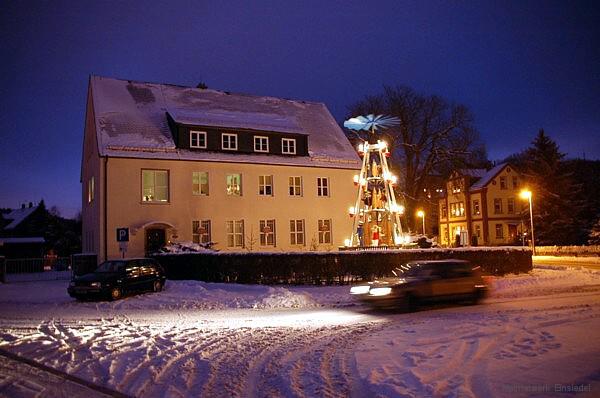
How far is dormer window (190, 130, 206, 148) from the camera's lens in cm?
3456

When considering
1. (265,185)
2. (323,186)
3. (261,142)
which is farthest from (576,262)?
(261,142)

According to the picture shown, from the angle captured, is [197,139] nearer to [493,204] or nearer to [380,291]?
[380,291]

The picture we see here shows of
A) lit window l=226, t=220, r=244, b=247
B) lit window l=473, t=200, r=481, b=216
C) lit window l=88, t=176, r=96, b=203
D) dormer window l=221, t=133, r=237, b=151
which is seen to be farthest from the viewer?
lit window l=473, t=200, r=481, b=216

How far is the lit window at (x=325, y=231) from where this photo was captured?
3759 centimetres

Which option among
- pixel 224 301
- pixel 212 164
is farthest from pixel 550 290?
pixel 212 164

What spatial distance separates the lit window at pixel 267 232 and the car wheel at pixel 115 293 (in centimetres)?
1552

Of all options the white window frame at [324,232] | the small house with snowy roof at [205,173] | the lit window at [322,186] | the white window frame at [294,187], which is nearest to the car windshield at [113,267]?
the small house with snowy roof at [205,173]

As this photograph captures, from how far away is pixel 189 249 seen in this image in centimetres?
2967

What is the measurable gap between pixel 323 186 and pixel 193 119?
1011 centimetres

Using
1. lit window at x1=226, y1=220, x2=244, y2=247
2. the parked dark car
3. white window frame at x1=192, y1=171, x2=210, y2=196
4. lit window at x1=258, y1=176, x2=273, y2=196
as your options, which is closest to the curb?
the parked dark car

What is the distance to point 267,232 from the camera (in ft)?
117

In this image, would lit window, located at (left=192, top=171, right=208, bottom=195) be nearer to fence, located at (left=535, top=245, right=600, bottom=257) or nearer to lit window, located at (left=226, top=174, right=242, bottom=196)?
lit window, located at (left=226, top=174, right=242, bottom=196)

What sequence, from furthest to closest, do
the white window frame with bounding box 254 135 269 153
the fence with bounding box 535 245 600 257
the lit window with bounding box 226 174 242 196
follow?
the fence with bounding box 535 245 600 257 < the white window frame with bounding box 254 135 269 153 < the lit window with bounding box 226 174 242 196

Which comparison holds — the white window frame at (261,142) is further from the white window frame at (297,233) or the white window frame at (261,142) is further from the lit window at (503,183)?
the lit window at (503,183)
